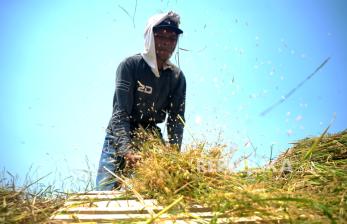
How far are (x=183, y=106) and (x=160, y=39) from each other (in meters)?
0.80

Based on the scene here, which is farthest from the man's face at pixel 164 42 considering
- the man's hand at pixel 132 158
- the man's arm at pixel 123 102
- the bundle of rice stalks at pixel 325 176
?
the bundle of rice stalks at pixel 325 176

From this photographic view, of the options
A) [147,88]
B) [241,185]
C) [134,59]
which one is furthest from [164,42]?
[241,185]

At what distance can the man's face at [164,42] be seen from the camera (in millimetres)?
3600

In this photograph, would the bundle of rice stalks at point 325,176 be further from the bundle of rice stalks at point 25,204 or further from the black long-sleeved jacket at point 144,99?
the black long-sleeved jacket at point 144,99

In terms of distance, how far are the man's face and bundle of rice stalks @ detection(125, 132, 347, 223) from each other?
1432 millimetres

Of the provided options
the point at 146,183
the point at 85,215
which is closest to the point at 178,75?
the point at 146,183

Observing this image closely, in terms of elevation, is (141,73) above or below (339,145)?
above

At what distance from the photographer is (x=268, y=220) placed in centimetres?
131

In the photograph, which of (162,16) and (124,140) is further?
(162,16)

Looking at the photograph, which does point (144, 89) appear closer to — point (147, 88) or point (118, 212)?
point (147, 88)

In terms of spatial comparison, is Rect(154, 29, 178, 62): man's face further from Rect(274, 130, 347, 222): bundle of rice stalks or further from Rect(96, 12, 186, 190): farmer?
Rect(274, 130, 347, 222): bundle of rice stalks

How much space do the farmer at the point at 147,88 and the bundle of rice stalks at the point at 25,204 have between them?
149 centimetres

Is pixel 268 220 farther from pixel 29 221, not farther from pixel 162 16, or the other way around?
pixel 162 16

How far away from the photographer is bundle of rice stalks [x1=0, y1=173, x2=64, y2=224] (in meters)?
1.53
